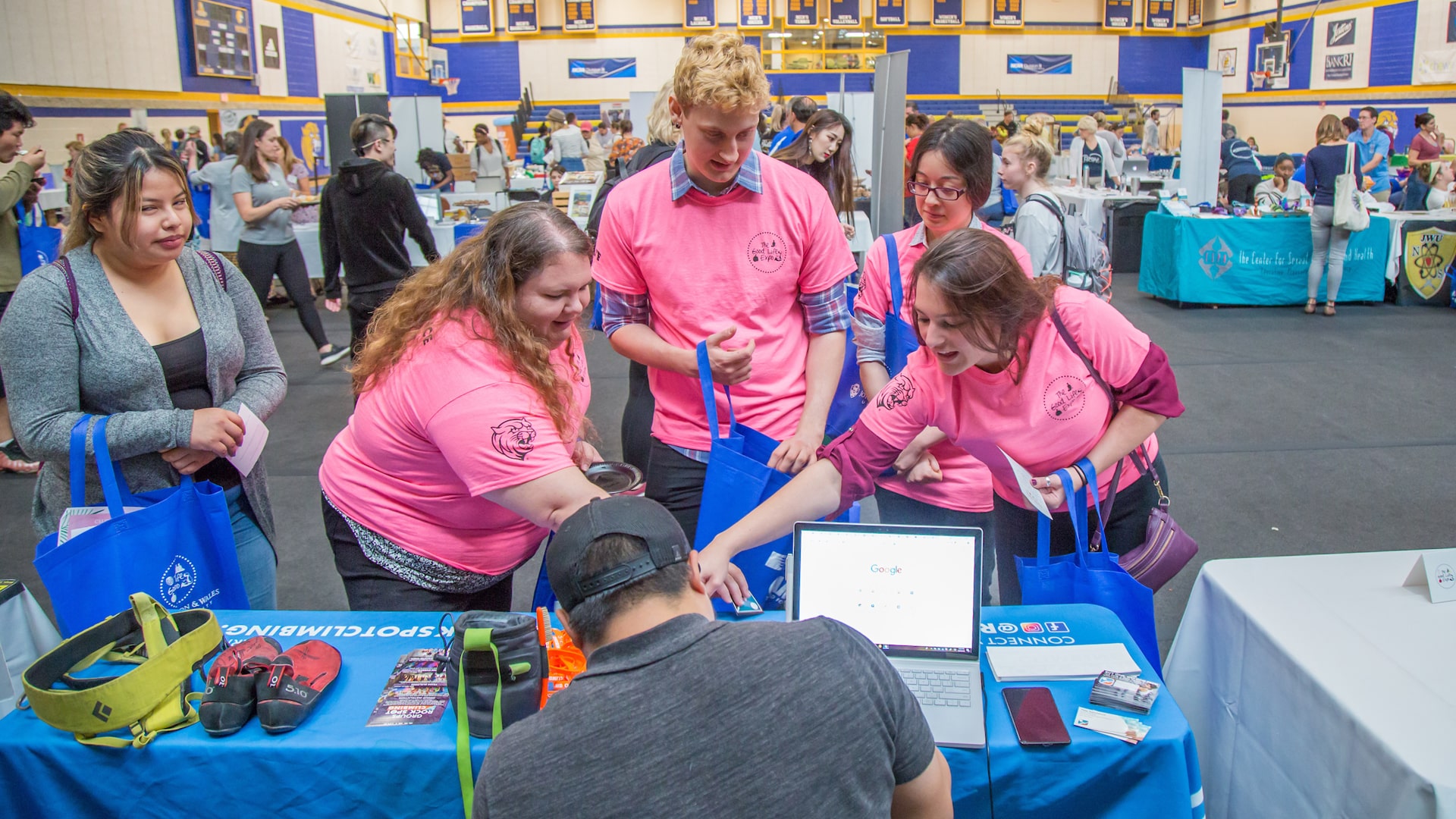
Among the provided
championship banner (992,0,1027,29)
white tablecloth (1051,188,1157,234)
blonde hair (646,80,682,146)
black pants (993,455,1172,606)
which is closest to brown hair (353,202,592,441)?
black pants (993,455,1172,606)

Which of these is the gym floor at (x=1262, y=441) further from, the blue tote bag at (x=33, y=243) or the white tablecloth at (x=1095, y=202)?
the white tablecloth at (x=1095, y=202)

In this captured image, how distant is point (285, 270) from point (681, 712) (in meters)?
5.89

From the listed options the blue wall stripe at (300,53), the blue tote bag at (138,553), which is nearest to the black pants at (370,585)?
the blue tote bag at (138,553)

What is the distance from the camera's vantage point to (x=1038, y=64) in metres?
21.4

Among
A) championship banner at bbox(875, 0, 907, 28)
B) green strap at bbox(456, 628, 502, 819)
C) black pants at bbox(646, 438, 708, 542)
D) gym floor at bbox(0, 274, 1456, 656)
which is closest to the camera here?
green strap at bbox(456, 628, 502, 819)

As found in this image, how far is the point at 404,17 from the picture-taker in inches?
703

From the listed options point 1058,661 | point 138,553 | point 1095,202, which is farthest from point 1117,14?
point 138,553

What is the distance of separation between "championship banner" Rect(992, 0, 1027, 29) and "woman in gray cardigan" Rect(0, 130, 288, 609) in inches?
855

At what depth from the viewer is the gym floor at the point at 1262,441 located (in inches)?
138

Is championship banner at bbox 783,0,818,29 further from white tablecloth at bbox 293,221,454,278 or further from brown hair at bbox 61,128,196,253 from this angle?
brown hair at bbox 61,128,196,253

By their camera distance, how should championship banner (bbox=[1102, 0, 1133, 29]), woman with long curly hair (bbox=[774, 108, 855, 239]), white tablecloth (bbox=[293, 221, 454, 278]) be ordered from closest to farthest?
woman with long curly hair (bbox=[774, 108, 855, 239]), white tablecloth (bbox=[293, 221, 454, 278]), championship banner (bbox=[1102, 0, 1133, 29])

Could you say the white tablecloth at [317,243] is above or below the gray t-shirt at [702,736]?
above

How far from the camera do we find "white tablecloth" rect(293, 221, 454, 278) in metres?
7.45

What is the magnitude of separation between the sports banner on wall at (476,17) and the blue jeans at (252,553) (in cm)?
2110
